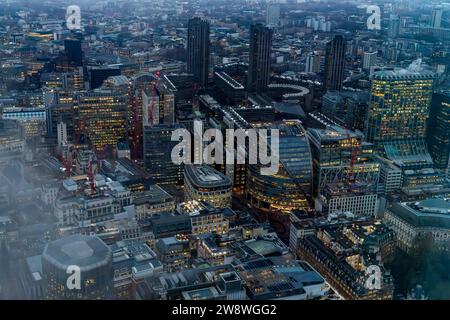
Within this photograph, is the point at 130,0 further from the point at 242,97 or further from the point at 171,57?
the point at 242,97

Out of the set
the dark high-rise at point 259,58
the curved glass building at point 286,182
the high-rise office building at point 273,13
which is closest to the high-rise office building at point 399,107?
the curved glass building at point 286,182

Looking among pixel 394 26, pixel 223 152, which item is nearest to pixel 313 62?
pixel 394 26

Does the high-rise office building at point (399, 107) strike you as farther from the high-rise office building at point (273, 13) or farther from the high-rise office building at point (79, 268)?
the high-rise office building at point (79, 268)

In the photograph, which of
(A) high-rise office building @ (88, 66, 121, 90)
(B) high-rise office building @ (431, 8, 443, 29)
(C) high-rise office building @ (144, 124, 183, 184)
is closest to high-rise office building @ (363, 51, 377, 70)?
(B) high-rise office building @ (431, 8, 443, 29)

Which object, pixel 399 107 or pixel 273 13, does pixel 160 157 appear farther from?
pixel 273 13

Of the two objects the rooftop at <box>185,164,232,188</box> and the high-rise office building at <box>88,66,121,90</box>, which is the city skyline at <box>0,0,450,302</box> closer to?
the rooftop at <box>185,164,232,188</box>
